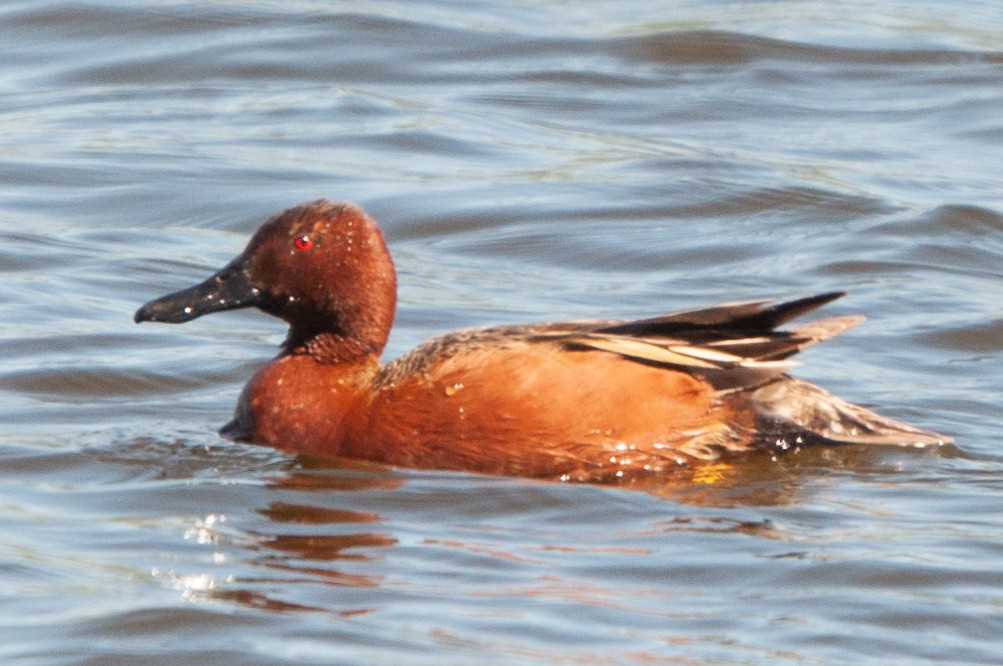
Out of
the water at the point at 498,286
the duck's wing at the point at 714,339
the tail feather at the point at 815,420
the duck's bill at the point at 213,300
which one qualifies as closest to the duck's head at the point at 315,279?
the duck's bill at the point at 213,300

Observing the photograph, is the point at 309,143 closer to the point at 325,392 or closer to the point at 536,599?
the point at 325,392

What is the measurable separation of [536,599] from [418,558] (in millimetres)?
597

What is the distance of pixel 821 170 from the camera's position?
43.4 feet

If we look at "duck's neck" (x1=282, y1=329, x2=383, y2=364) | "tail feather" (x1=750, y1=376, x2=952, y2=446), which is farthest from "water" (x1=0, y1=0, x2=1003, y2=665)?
"duck's neck" (x1=282, y1=329, x2=383, y2=364)

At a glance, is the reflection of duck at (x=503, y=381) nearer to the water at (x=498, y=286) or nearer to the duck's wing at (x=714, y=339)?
the duck's wing at (x=714, y=339)

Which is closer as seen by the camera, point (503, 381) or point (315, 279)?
point (503, 381)

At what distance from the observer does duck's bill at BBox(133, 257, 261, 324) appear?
845 cm

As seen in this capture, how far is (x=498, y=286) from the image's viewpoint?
11125mm

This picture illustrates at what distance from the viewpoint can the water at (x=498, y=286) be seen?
6.44 meters

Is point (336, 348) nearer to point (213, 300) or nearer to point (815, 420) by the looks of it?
point (213, 300)

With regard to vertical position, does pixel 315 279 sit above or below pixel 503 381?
above

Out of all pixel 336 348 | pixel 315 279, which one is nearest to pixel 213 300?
pixel 315 279

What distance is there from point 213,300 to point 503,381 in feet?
4.16

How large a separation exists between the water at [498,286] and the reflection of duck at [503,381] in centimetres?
14
